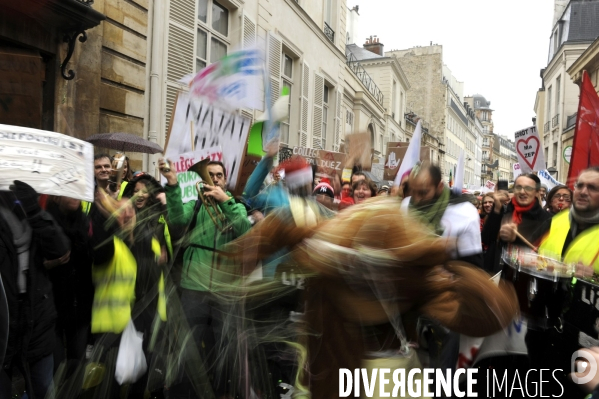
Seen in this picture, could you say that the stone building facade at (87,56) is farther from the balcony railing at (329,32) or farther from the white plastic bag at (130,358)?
the balcony railing at (329,32)

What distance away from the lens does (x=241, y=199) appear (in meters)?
3.72

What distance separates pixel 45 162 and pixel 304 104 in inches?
480

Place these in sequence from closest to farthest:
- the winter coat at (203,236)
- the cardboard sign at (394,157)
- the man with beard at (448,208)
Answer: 1. the man with beard at (448,208)
2. the winter coat at (203,236)
3. the cardboard sign at (394,157)

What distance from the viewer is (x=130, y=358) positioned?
3082mm

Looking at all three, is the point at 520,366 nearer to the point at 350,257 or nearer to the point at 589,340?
the point at 589,340

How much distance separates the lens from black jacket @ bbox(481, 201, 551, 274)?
3.73m

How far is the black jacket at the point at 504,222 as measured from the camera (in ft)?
12.2

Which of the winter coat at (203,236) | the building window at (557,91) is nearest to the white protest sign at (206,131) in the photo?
the winter coat at (203,236)

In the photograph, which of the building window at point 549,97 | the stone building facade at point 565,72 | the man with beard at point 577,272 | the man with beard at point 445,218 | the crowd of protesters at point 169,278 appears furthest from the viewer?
the building window at point 549,97

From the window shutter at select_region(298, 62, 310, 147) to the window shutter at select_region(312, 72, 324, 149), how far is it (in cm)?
72

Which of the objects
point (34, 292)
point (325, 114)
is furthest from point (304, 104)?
point (34, 292)

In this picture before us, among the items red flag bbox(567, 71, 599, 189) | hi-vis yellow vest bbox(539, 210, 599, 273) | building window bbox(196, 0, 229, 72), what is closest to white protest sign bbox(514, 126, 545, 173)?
red flag bbox(567, 71, 599, 189)

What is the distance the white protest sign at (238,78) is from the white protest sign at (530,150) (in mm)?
5525

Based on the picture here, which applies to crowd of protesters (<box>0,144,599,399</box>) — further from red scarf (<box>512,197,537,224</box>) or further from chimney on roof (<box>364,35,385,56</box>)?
chimney on roof (<box>364,35,385,56</box>)
